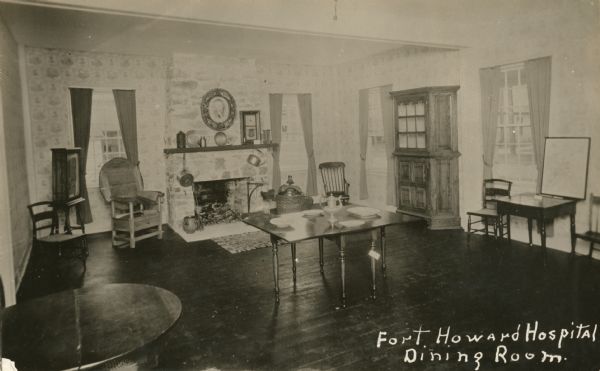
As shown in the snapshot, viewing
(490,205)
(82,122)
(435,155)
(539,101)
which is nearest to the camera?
(539,101)

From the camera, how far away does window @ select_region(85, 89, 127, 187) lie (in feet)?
25.9

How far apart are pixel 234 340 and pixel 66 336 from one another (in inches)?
74.9

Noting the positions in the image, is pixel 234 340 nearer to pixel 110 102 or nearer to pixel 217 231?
pixel 217 231

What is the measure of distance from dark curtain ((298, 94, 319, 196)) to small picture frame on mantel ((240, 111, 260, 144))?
4.37 feet

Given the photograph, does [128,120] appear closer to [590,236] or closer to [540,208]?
[540,208]

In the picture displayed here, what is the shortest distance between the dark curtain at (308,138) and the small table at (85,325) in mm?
7582

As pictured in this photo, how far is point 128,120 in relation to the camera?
26.4 feet

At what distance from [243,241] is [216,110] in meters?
2.73

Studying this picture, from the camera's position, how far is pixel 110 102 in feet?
26.1

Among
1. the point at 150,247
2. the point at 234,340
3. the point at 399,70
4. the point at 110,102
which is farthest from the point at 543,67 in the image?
the point at 110,102

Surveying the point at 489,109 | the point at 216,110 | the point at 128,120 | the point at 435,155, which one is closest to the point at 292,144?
the point at 216,110

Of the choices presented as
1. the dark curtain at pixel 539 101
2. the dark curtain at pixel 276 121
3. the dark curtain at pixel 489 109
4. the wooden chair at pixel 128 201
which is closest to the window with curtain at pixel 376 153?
the dark curtain at pixel 276 121

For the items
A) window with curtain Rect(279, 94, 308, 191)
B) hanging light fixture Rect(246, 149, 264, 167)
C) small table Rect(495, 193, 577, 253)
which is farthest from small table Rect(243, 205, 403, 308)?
window with curtain Rect(279, 94, 308, 191)

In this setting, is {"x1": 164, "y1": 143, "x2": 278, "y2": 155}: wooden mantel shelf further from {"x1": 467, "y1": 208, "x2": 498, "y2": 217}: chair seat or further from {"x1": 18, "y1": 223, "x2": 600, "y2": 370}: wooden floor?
{"x1": 467, "y1": 208, "x2": 498, "y2": 217}: chair seat
